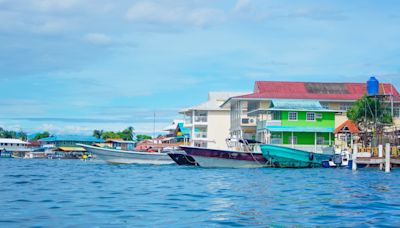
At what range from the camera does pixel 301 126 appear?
162 ft

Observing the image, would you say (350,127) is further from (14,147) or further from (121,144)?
(14,147)

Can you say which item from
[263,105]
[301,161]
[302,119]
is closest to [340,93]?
[263,105]

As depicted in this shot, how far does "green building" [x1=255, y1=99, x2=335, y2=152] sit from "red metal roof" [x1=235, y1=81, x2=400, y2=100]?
9678 mm

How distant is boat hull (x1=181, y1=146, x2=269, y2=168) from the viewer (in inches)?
1607

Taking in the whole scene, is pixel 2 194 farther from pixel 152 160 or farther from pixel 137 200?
pixel 152 160

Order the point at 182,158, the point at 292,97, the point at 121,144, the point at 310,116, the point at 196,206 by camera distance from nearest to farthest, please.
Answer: the point at 196,206 < the point at 182,158 < the point at 310,116 < the point at 292,97 < the point at 121,144

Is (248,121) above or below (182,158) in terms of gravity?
above

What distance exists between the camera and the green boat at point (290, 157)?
41844mm

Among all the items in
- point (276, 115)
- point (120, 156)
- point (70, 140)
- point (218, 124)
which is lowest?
point (120, 156)

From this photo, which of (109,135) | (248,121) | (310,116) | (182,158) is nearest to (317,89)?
(248,121)

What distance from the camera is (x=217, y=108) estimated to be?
69.9 metres

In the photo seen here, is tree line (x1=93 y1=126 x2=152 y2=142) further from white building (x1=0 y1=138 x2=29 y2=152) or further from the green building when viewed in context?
the green building

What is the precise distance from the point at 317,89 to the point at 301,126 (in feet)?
49.2

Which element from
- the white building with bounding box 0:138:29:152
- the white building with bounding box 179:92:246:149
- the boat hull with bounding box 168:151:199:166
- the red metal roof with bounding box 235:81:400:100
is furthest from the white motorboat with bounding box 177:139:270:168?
the white building with bounding box 0:138:29:152
